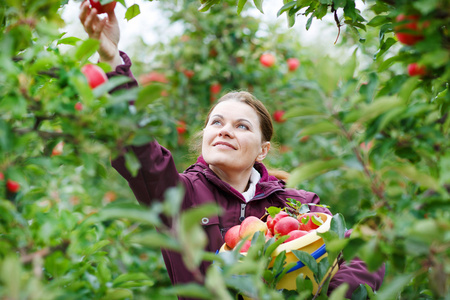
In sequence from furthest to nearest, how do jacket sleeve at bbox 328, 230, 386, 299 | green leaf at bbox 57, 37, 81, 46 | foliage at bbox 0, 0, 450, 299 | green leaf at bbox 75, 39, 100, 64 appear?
jacket sleeve at bbox 328, 230, 386, 299
green leaf at bbox 57, 37, 81, 46
green leaf at bbox 75, 39, 100, 64
foliage at bbox 0, 0, 450, 299

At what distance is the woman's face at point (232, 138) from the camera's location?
177cm

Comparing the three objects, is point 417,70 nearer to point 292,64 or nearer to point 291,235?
point 291,235

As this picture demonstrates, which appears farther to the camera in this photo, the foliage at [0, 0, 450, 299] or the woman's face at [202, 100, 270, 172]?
the woman's face at [202, 100, 270, 172]

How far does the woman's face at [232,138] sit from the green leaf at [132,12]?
61 cm

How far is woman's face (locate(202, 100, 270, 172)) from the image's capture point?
1.77m

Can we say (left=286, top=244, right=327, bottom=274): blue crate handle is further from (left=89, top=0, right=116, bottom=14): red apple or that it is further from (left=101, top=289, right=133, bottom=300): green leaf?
(left=89, top=0, right=116, bottom=14): red apple

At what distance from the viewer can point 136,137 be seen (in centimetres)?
79

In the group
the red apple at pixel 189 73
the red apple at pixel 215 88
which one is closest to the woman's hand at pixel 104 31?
the red apple at pixel 215 88

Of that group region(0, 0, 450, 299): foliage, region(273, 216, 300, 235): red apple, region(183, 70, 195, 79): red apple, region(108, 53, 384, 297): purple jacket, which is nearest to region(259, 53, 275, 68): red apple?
region(183, 70, 195, 79): red apple

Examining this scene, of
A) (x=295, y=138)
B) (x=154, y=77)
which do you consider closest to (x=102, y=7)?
(x=295, y=138)

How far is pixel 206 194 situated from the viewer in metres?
1.73

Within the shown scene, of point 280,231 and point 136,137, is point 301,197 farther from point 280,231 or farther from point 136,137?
point 136,137

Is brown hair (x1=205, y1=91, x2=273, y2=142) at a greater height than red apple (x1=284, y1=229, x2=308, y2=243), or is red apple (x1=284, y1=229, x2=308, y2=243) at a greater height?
red apple (x1=284, y1=229, x2=308, y2=243)

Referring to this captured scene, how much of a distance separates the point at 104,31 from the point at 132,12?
0.37 ft
